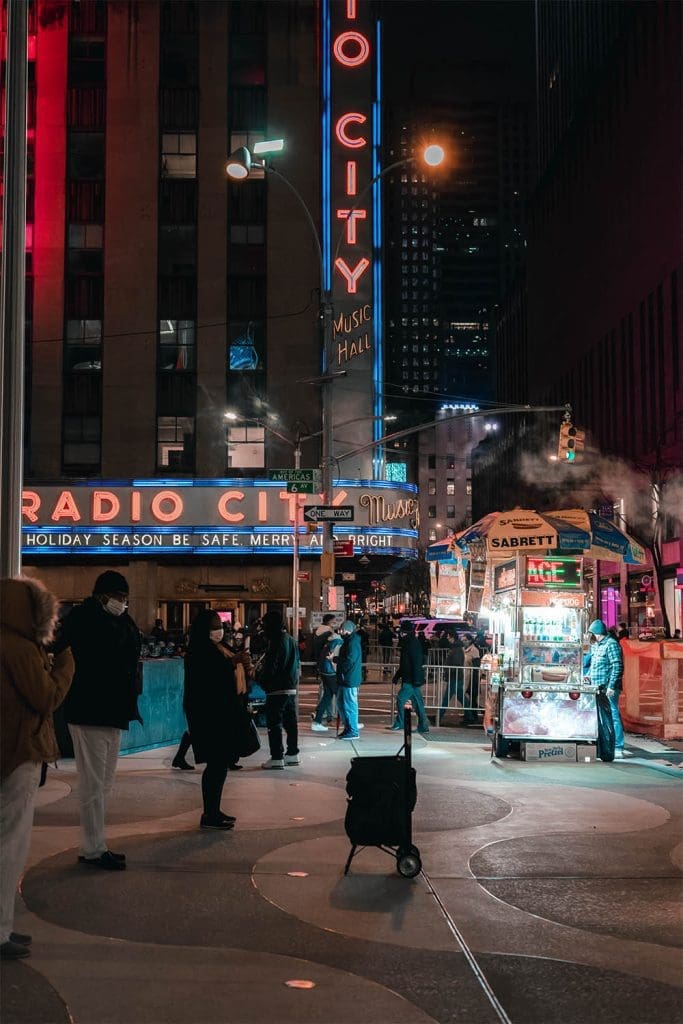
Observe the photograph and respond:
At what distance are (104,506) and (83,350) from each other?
6.83 m

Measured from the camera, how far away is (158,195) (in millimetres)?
44094

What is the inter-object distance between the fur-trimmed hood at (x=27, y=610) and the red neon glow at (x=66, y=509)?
120 feet

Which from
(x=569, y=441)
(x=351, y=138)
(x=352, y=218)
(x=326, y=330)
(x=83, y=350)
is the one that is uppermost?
(x=351, y=138)

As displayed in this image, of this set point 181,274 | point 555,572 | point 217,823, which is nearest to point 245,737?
point 217,823

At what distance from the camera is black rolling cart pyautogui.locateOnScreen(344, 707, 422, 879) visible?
24.8ft

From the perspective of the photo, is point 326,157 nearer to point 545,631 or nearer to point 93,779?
point 545,631

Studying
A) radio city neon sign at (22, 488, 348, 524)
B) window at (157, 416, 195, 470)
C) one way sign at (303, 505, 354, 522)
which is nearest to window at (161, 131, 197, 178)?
window at (157, 416, 195, 470)

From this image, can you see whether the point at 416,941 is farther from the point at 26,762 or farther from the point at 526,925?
the point at 26,762

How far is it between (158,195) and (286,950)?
41.8 m

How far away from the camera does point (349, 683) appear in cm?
1695

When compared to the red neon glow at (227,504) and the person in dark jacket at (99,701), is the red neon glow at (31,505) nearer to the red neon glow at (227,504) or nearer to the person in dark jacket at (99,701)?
the red neon glow at (227,504)

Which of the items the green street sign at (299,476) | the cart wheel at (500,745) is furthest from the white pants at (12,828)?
the green street sign at (299,476)

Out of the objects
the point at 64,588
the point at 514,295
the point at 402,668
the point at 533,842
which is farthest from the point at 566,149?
the point at 533,842

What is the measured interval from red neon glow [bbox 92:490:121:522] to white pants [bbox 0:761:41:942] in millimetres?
36343
